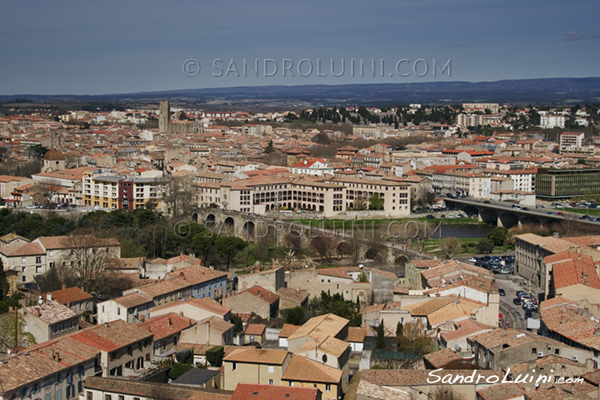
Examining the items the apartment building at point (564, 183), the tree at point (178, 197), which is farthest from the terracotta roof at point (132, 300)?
the apartment building at point (564, 183)

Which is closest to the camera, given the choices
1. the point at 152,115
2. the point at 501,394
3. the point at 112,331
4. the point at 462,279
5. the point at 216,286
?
the point at 501,394

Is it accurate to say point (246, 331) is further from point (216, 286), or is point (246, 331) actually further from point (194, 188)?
point (194, 188)

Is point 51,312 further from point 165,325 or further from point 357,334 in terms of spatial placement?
point 357,334

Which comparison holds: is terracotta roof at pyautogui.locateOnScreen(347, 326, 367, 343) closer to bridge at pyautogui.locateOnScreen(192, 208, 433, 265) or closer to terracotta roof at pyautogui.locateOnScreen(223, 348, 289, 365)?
terracotta roof at pyautogui.locateOnScreen(223, 348, 289, 365)

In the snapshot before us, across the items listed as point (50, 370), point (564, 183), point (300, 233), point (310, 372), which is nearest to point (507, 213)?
point (564, 183)

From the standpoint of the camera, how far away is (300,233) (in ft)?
101

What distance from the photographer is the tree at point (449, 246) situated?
2788 centimetres

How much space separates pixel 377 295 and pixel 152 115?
256 ft

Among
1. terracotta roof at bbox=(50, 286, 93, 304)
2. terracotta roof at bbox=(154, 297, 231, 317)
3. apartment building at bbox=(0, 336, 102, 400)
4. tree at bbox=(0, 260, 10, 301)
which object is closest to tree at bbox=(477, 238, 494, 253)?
terracotta roof at bbox=(154, 297, 231, 317)

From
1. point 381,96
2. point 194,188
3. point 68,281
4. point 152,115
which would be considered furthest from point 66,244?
point 381,96

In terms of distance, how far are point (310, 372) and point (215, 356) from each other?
1.95 meters

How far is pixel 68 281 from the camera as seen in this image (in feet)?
67.8

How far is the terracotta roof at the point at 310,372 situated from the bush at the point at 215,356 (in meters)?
1.43

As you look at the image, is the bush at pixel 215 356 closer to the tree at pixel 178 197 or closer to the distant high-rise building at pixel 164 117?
the tree at pixel 178 197
